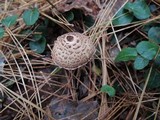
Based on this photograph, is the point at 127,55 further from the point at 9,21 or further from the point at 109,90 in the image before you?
the point at 9,21

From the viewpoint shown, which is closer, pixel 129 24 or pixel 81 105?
pixel 81 105

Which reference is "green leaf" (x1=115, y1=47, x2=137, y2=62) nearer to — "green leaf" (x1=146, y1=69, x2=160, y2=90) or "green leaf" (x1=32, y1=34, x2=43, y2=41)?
"green leaf" (x1=146, y1=69, x2=160, y2=90)

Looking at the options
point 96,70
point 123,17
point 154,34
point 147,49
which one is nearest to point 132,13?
point 123,17

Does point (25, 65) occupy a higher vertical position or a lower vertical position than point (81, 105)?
higher

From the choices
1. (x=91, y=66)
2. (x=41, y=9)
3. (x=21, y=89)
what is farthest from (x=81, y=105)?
(x=41, y=9)

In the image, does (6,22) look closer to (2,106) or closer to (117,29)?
(2,106)

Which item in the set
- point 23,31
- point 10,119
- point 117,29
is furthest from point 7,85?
point 117,29

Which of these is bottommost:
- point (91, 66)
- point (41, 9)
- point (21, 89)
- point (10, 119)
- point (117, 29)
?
point (10, 119)

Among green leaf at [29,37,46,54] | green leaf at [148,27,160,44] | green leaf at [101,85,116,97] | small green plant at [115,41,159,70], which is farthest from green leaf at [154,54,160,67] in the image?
green leaf at [29,37,46,54]
